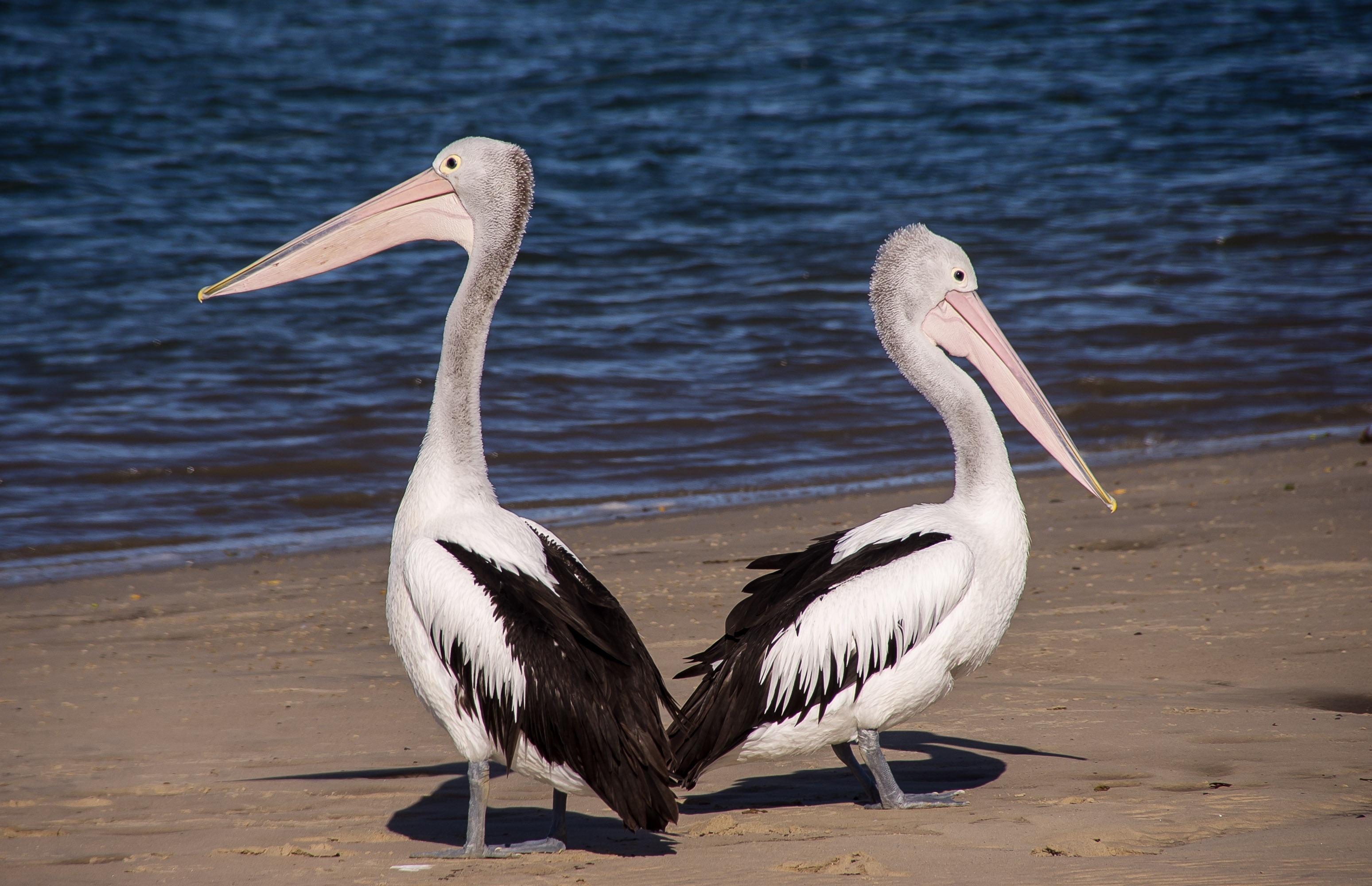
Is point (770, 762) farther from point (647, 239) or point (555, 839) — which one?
point (647, 239)

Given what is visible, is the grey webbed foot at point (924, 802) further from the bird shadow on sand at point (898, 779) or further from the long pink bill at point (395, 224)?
the long pink bill at point (395, 224)

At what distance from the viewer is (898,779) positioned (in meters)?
4.12

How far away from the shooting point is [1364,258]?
1355 centimetres

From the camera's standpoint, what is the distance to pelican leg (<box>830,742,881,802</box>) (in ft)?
12.7

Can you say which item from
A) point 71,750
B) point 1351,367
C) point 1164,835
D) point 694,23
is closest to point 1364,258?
point 1351,367

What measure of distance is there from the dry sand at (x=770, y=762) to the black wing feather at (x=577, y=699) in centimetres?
21

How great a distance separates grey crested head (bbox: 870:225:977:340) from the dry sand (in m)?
1.32

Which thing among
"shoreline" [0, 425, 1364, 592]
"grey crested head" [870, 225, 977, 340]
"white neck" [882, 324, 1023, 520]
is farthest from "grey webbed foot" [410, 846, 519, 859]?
"shoreline" [0, 425, 1364, 592]

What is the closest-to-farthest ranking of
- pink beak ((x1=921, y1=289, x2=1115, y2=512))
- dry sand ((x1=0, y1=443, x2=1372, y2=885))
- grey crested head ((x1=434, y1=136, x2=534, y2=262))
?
dry sand ((x1=0, y1=443, x2=1372, y2=885)), grey crested head ((x1=434, y1=136, x2=534, y2=262)), pink beak ((x1=921, y1=289, x2=1115, y2=512))

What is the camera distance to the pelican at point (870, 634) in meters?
3.70

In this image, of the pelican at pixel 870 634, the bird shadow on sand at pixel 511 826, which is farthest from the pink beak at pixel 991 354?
the bird shadow on sand at pixel 511 826

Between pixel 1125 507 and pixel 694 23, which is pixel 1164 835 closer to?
pixel 1125 507

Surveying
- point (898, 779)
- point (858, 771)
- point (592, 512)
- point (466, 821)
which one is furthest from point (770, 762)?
point (592, 512)

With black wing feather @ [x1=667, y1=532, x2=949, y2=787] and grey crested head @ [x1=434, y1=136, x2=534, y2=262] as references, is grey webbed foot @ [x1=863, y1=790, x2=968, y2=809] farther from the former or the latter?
grey crested head @ [x1=434, y1=136, x2=534, y2=262]
